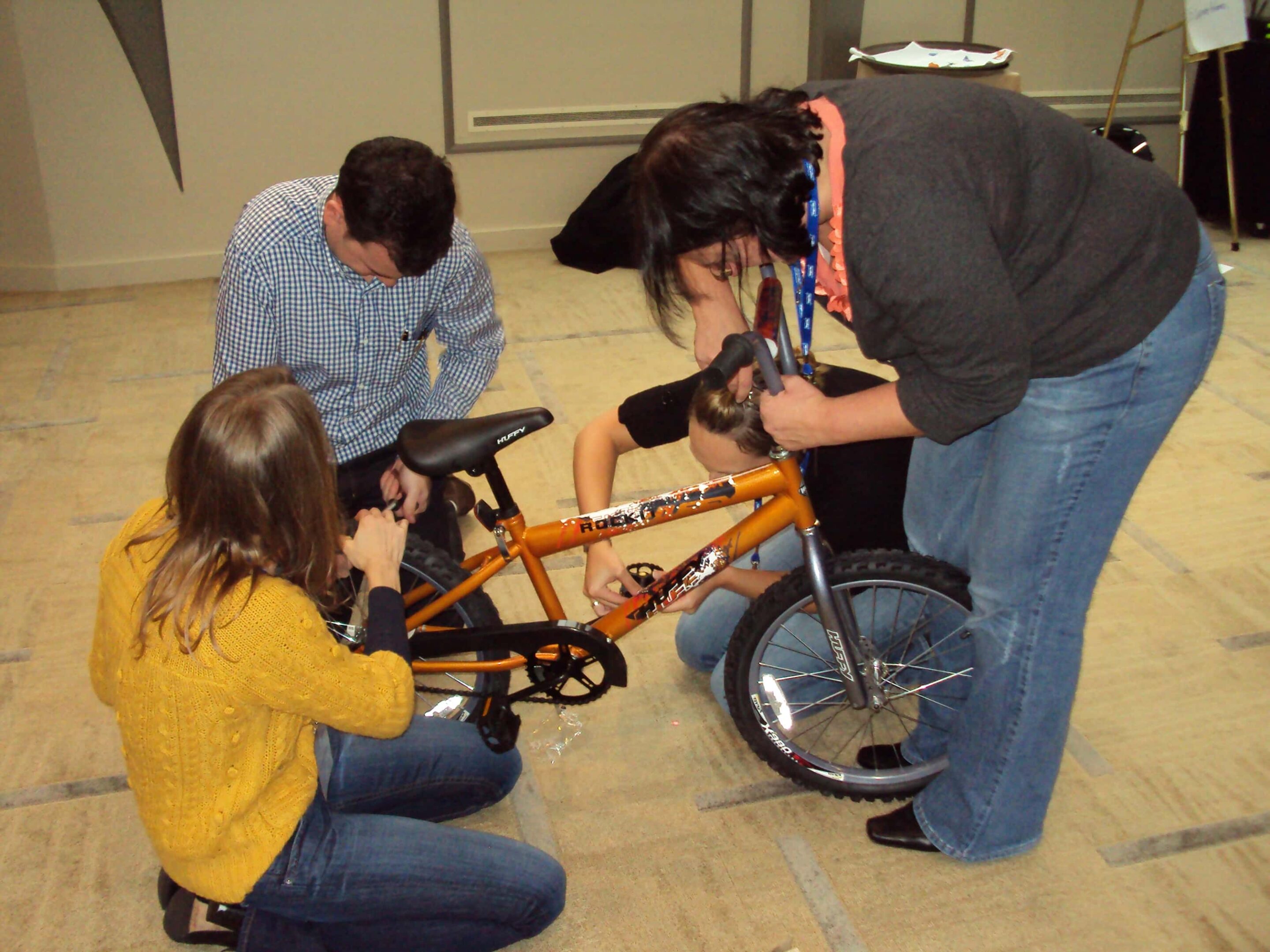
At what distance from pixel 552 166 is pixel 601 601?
10.8ft

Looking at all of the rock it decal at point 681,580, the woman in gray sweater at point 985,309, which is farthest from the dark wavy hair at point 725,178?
the rock it decal at point 681,580

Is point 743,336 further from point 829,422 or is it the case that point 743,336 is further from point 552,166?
point 552,166

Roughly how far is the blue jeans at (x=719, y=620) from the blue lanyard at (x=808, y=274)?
53cm

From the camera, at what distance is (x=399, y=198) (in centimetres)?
184

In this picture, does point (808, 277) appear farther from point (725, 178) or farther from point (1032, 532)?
point (1032, 532)

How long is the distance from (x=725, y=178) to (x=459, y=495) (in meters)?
1.64

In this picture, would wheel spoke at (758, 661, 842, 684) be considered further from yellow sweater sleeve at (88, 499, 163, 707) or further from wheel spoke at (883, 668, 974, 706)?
yellow sweater sleeve at (88, 499, 163, 707)

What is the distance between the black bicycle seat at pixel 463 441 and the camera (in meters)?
1.84

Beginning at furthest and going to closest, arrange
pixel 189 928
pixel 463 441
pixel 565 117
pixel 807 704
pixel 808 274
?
pixel 565 117 < pixel 807 704 < pixel 463 441 < pixel 189 928 < pixel 808 274

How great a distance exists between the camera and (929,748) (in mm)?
2109

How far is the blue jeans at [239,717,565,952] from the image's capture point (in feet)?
5.17

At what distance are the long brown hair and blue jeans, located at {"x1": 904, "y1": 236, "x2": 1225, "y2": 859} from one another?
960mm

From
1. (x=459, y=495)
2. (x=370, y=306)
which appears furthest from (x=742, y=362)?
(x=459, y=495)

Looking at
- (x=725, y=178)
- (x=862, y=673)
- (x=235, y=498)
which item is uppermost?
(x=725, y=178)
